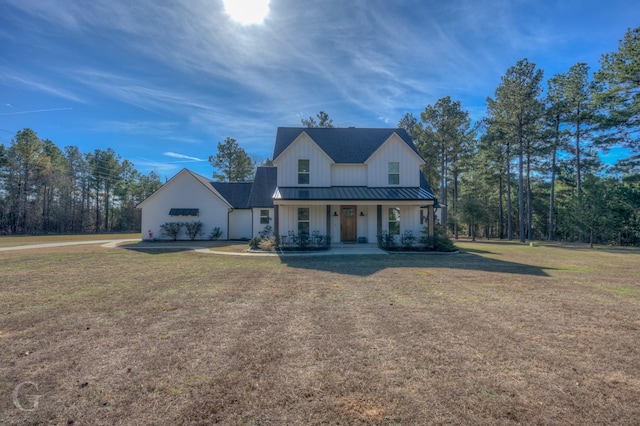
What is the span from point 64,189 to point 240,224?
39662mm

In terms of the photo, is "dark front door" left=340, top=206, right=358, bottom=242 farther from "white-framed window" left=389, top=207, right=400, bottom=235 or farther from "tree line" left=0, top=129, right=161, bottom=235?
"tree line" left=0, top=129, right=161, bottom=235

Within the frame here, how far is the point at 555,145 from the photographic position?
27.8m

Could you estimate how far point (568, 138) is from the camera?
1072 inches

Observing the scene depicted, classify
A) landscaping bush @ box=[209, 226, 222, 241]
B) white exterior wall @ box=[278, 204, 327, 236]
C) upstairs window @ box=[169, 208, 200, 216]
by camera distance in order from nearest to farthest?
white exterior wall @ box=[278, 204, 327, 236]
upstairs window @ box=[169, 208, 200, 216]
landscaping bush @ box=[209, 226, 222, 241]

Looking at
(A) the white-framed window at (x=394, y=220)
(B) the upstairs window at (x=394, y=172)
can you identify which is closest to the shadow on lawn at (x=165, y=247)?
(A) the white-framed window at (x=394, y=220)

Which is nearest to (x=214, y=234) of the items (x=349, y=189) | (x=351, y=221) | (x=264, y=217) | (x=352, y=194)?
(x=264, y=217)

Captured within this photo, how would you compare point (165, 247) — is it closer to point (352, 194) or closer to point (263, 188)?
point (263, 188)

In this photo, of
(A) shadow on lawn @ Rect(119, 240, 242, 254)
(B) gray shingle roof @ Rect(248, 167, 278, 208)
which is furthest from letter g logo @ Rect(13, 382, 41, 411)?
(B) gray shingle roof @ Rect(248, 167, 278, 208)

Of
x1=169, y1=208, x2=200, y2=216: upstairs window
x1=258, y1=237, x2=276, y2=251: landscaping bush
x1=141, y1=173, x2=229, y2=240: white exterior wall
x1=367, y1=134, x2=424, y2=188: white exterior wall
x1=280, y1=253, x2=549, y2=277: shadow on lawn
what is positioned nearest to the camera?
x1=280, y1=253, x2=549, y2=277: shadow on lawn

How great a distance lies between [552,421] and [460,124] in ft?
112

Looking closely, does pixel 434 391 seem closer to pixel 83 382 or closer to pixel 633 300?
pixel 83 382

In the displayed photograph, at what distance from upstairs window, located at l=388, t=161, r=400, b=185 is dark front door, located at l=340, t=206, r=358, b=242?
11.1ft

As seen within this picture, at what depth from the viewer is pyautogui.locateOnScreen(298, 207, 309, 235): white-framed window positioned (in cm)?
1766

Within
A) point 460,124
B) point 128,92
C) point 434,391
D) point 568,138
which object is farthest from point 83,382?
point 568,138
